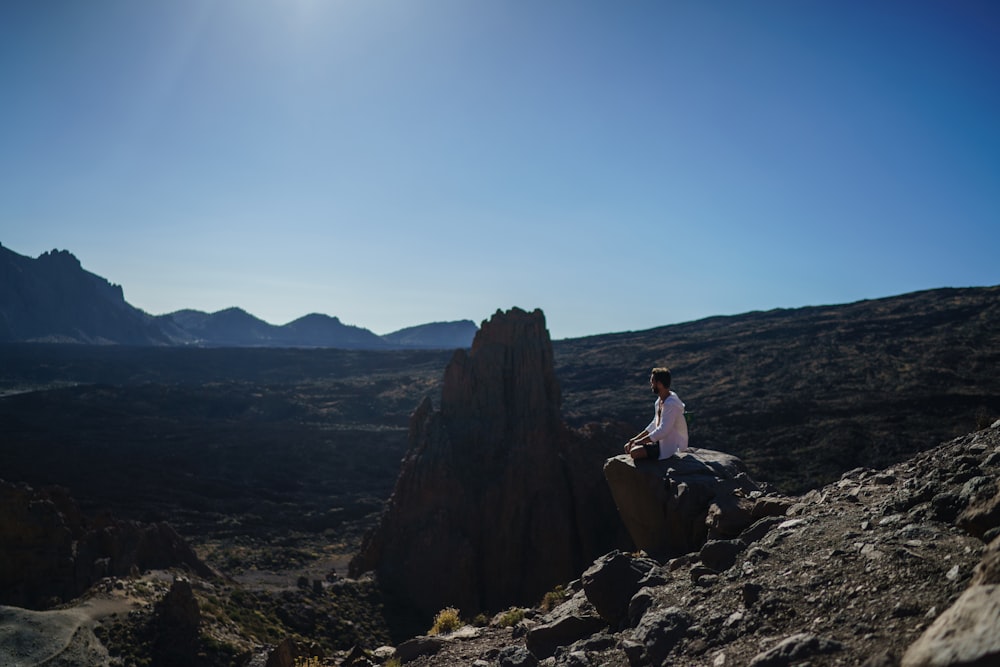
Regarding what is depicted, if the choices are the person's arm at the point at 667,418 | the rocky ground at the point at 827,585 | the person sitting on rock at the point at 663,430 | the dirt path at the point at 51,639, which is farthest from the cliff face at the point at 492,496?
the rocky ground at the point at 827,585

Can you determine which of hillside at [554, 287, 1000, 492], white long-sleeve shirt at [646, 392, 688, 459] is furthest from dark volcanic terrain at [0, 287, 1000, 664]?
white long-sleeve shirt at [646, 392, 688, 459]

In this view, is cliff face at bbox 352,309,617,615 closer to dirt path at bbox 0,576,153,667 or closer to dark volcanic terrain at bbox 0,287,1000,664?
dark volcanic terrain at bbox 0,287,1000,664

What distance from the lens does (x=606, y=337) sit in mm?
139500

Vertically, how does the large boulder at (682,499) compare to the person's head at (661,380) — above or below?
below

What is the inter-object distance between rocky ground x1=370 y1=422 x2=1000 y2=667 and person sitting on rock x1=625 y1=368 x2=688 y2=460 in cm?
183

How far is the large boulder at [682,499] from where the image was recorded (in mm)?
7910

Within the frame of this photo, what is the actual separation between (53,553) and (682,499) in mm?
27210

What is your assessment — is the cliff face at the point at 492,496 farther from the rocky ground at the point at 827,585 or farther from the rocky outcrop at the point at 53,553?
the rocky ground at the point at 827,585

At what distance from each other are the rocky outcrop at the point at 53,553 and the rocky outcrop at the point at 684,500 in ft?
75.6

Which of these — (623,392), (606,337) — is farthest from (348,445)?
(606,337)

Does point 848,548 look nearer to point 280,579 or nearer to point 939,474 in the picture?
point 939,474

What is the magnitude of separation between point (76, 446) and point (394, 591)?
6153 cm

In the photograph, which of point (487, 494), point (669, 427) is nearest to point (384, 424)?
point (487, 494)

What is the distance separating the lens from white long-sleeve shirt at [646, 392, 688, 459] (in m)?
8.82
